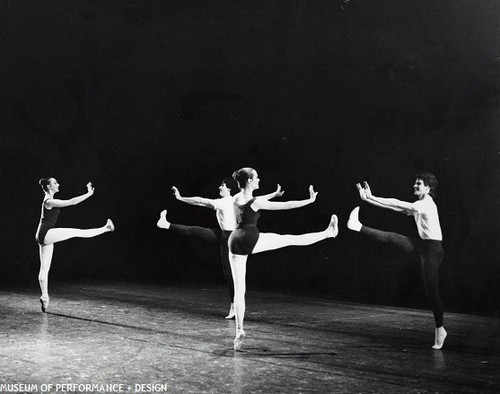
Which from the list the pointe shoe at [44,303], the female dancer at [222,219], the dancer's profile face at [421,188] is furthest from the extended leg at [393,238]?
the pointe shoe at [44,303]

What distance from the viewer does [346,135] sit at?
26.3ft

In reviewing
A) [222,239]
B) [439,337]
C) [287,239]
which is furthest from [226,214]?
[439,337]

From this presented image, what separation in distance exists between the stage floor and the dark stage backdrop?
3.87ft

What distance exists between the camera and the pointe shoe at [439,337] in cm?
486

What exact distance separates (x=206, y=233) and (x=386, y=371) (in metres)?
2.84

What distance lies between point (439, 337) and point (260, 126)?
486cm

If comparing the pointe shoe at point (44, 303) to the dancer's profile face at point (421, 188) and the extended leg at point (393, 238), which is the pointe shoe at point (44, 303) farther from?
the dancer's profile face at point (421, 188)

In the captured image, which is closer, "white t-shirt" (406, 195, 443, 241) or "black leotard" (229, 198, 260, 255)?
"black leotard" (229, 198, 260, 255)

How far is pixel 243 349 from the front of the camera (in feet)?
15.4

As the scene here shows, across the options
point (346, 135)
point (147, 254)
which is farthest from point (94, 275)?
point (346, 135)

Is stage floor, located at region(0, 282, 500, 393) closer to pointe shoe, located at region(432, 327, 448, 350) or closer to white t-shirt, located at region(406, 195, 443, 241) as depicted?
pointe shoe, located at region(432, 327, 448, 350)

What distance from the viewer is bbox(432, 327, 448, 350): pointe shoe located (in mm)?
4855

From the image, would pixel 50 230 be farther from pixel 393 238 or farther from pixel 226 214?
pixel 393 238

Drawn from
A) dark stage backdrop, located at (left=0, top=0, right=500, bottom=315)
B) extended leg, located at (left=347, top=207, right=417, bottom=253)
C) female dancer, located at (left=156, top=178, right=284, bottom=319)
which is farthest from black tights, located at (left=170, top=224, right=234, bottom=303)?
dark stage backdrop, located at (left=0, top=0, right=500, bottom=315)
